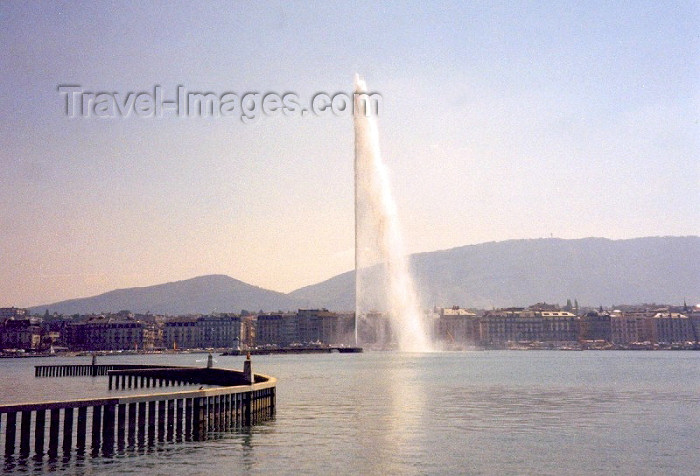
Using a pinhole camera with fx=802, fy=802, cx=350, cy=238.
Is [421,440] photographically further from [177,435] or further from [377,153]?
[377,153]

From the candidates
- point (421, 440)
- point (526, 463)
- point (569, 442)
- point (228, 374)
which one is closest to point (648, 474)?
point (526, 463)

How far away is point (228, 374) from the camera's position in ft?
152

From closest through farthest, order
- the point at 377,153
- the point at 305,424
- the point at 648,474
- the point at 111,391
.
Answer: the point at 648,474 < the point at 305,424 < the point at 111,391 < the point at 377,153

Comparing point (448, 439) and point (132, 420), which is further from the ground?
point (132, 420)

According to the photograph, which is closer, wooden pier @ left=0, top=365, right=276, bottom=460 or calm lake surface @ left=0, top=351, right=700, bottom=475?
calm lake surface @ left=0, top=351, right=700, bottom=475

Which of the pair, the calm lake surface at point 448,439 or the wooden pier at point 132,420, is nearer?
the calm lake surface at point 448,439

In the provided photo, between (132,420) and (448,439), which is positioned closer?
(132,420)

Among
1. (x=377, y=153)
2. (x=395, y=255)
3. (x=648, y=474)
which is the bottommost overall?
(x=648, y=474)

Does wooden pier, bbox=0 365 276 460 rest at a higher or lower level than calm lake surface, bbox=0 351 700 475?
higher

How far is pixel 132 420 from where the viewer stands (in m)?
29.4

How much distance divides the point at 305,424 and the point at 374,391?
833 inches

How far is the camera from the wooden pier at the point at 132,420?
2622 centimetres

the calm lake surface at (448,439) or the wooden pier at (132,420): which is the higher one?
the wooden pier at (132,420)

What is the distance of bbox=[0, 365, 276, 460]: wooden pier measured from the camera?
26219 mm
